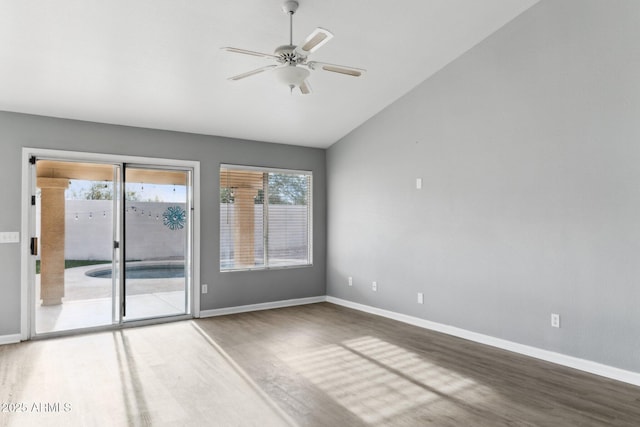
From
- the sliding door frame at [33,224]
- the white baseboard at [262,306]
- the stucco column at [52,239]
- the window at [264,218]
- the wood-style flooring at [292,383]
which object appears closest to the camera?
the wood-style flooring at [292,383]

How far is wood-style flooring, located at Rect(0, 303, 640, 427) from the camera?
2811 mm

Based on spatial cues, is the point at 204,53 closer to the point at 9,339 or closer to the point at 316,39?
the point at 316,39

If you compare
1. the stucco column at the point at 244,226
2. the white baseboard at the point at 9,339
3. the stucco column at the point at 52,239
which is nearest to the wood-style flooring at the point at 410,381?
the stucco column at the point at 244,226

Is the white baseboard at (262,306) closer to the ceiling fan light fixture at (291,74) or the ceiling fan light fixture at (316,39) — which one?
the ceiling fan light fixture at (291,74)

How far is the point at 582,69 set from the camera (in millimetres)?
3688

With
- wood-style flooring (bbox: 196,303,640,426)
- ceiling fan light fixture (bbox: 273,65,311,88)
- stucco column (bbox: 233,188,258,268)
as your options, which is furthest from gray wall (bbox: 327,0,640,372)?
ceiling fan light fixture (bbox: 273,65,311,88)

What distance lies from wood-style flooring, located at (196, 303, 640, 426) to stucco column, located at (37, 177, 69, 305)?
1901mm

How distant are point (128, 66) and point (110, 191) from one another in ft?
6.03

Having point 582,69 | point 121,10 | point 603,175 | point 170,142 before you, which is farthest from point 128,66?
point 603,175

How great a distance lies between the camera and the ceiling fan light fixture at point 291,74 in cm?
315

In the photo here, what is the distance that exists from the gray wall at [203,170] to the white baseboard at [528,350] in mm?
1610

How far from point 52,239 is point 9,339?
1161 mm

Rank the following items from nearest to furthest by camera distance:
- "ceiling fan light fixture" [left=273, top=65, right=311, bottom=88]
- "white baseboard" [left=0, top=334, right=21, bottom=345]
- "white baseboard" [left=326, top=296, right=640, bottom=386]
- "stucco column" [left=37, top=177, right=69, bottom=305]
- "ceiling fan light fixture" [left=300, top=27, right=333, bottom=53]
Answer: "ceiling fan light fixture" [left=300, top=27, right=333, bottom=53]
"ceiling fan light fixture" [left=273, top=65, right=311, bottom=88]
"white baseboard" [left=326, top=296, right=640, bottom=386]
"white baseboard" [left=0, top=334, right=21, bottom=345]
"stucco column" [left=37, top=177, right=69, bottom=305]

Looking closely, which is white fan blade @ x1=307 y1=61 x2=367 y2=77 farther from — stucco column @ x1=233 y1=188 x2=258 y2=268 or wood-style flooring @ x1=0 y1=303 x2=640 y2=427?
stucco column @ x1=233 y1=188 x2=258 y2=268
